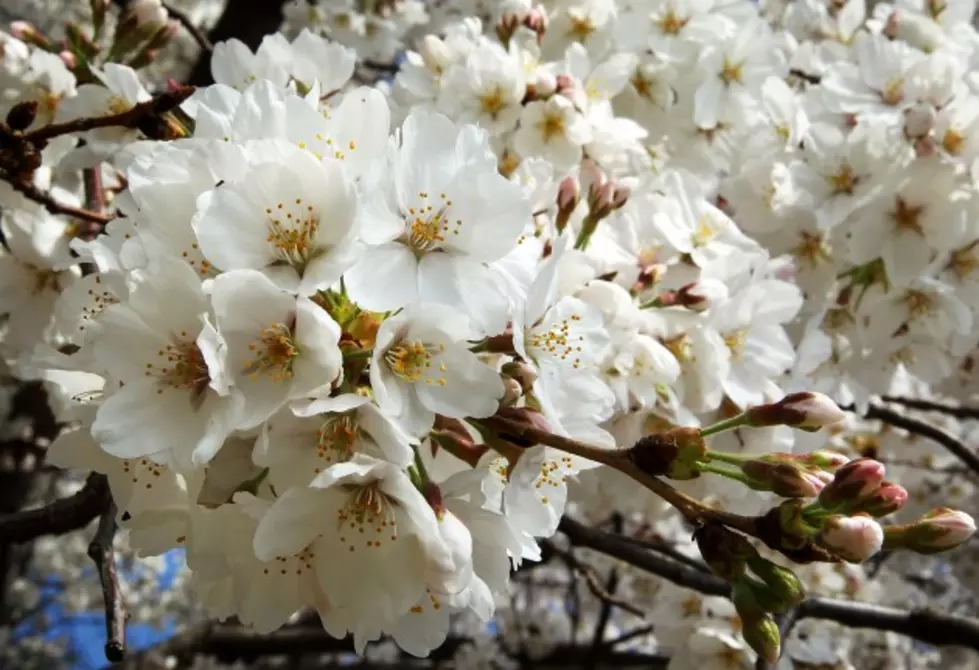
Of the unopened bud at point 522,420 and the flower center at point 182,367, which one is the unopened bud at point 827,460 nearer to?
the unopened bud at point 522,420

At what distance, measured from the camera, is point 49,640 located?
8844 millimetres

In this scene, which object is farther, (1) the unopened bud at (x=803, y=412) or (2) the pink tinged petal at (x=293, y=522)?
(1) the unopened bud at (x=803, y=412)

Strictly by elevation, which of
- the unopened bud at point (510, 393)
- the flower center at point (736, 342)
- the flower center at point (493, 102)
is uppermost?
the unopened bud at point (510, 393)

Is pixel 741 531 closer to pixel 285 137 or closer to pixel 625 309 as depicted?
pixel 625 309

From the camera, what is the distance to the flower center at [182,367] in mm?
1086

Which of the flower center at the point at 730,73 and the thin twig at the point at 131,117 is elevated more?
the thin twig at the point at 131,117

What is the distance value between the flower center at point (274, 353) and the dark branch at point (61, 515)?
83cm

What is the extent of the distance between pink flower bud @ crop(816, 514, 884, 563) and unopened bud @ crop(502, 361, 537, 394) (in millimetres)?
392

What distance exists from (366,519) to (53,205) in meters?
1.08

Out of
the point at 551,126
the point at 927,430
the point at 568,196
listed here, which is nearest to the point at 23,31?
the point at 551,126

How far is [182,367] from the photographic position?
1.09 m

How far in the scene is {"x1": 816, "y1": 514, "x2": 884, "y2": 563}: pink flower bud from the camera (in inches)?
37.2

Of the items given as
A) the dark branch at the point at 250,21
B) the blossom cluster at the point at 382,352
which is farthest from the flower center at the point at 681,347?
the dark branch at the point at 250,21

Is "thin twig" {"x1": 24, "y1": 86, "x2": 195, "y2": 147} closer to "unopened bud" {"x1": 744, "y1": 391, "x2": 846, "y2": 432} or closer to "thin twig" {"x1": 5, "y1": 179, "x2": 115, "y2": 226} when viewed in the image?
"thin twig" {"x1": 5, "y1": 179, "x2": 115, "y2": 226}
